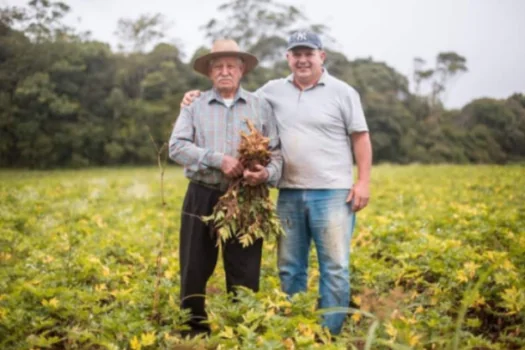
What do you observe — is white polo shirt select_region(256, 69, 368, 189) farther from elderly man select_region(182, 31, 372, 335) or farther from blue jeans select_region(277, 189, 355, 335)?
blue jeans select_region(277, 189, 355, 335)

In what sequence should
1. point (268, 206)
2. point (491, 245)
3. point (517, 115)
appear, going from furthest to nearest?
1. point (517, 115)
2. point (491, 245)
3. point (268, 206)

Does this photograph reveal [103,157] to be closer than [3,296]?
No

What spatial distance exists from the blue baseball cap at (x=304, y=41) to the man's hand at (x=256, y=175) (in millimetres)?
1032

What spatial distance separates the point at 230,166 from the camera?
348 centimetres

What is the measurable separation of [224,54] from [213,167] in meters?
0.89

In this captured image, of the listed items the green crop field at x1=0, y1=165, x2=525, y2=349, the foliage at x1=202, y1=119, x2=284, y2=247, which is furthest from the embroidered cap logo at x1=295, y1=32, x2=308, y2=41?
the green crop field at x1=0, y1=165, x2=525, y2=349

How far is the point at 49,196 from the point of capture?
34.7 feet

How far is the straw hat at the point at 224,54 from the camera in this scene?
3.74m

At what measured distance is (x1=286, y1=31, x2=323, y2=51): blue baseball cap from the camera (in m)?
3.82

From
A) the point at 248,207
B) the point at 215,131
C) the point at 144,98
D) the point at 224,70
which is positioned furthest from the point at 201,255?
the point at 144,98

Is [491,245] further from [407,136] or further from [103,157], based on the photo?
[407,136]

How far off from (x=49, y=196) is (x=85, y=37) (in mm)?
26100

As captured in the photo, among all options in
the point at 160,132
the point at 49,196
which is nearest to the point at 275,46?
the point at 160,132

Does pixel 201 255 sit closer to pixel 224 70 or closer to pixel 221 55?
pixel 224 70
